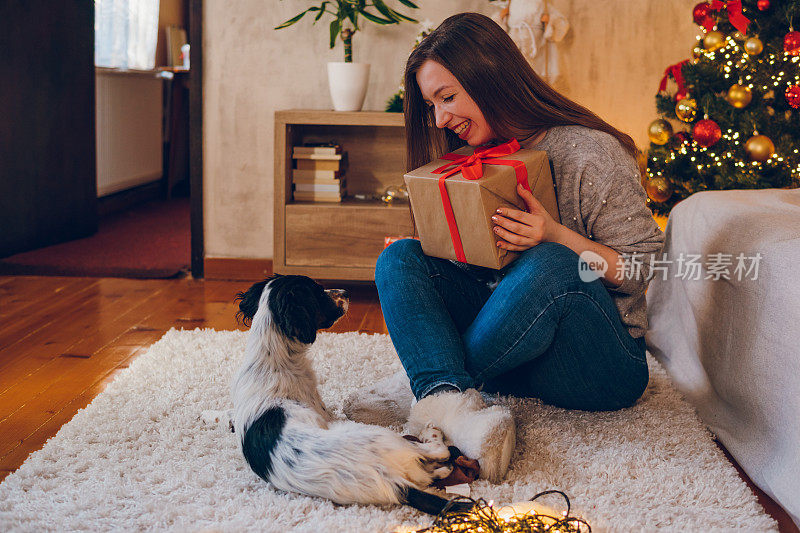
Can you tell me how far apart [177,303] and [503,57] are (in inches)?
76.0

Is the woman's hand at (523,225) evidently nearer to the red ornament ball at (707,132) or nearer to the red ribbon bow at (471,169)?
the red ribbon bow at (471,169)

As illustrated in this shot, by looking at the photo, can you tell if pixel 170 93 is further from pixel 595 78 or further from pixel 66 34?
pixel 595 78

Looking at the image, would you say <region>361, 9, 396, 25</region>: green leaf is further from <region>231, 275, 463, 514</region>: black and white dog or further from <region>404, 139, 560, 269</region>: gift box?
<region>231, 275, 463, 514</region>: black and white dog

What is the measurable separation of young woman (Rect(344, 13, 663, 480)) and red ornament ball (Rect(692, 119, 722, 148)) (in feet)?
4.68

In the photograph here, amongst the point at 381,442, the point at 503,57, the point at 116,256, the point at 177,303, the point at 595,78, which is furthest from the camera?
the point at 116,256

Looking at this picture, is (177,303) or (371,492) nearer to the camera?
(371,492)

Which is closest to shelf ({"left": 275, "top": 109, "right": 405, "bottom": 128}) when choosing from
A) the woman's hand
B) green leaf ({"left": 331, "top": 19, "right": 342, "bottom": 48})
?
green leaf ({"left": 331, "top": 19, "right": 342, "bottom": 48})

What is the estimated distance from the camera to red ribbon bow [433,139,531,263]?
1.61 metres

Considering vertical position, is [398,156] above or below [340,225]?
above

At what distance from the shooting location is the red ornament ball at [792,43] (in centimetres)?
282

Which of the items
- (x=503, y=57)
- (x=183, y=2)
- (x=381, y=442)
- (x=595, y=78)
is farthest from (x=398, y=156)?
(x=183, y=2)

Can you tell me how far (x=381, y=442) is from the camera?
137 cm

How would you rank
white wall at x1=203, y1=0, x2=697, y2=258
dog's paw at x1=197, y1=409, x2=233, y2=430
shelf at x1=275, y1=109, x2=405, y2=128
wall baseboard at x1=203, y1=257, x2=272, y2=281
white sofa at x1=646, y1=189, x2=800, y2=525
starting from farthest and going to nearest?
wall baseboard at x1=203, y1=257, x2=272, y2=281
white wall at x1=203, y1=0, x2=697, y2=258
shelf at x1=275, y1=109, x2=405, y2=128
dog's paw at x1=197, y1=409, x2=233, y2=430
white sofa at x1=646, y1=189, x2=800, y2=525

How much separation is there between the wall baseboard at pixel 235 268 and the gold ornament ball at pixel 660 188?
1774 mm
